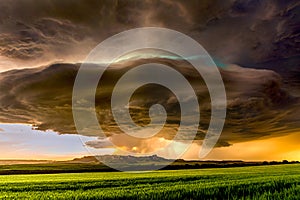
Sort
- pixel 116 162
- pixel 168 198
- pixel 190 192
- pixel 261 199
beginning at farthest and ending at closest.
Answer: pixel 116 162
pixel 190 192
pixel 168 198
pixel 261 199

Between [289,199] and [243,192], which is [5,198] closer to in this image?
[243,192]

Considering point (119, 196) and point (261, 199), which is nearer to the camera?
point (261, 199)

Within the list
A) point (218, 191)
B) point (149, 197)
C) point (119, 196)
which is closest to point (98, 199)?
point (119, 196)

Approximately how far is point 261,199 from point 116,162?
362ft

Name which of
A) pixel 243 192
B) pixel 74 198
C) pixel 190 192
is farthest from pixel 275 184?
pixel 74 198

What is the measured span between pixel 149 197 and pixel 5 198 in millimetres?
6694

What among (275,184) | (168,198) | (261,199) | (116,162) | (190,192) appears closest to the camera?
(261,199)

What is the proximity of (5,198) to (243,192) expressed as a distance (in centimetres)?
1058

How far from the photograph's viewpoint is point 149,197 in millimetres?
13609

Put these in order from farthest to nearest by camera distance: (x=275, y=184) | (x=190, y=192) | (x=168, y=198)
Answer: (x=275, y=184)
(x=190, y=192)
(x=168, y=198)

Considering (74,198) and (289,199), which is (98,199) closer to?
(74,198)

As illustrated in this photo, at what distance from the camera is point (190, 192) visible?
15.0 meters

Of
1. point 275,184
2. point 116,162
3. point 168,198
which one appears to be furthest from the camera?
point 116,162

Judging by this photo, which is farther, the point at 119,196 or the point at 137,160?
the point at 137,160
